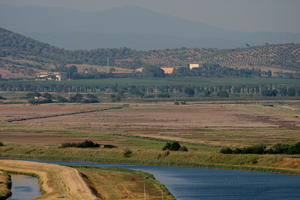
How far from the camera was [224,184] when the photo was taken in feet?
211

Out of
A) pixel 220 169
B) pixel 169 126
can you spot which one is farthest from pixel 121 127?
pixel 220 169

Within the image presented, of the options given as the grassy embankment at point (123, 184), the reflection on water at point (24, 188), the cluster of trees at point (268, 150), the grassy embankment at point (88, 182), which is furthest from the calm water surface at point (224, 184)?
the reflection on water at point (24, 188)

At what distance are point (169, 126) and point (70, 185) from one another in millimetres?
68715

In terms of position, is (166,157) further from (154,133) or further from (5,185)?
(154,133)

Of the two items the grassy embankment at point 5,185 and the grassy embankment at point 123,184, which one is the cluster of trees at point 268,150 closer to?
the grassy embankment at point 123,184

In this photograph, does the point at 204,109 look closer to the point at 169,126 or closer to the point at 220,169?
the point at 169,126

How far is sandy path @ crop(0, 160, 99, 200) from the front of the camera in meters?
55.9

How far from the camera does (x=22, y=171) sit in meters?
73.2

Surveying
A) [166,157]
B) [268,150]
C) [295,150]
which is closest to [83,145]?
[166,157]

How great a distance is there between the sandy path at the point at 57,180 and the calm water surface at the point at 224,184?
8033 millimetres

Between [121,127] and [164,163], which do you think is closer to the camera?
[164,163]

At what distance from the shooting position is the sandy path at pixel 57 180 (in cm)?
5594

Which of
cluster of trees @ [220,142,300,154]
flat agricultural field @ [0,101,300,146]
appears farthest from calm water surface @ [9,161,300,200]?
flat agricultural field @ [0,101,300,146]

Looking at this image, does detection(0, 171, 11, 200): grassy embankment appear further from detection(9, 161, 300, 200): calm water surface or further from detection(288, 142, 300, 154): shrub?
detection(288, 142, 300, 154): shrub
